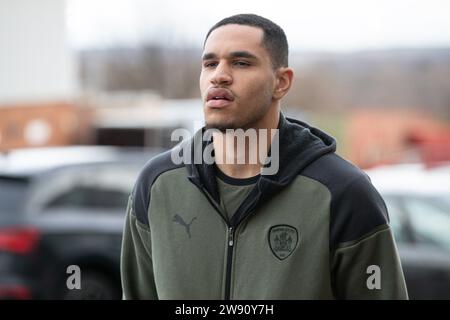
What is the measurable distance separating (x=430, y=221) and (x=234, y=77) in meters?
4.57

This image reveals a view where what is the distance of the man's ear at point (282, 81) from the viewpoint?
2494mm

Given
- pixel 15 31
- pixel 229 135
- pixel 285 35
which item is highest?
pixel 15 31

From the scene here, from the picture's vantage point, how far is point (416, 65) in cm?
3669

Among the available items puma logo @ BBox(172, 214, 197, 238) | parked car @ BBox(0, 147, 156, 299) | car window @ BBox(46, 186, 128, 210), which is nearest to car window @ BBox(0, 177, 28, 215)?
parked car @ BBox(0, 147, 156, 299)

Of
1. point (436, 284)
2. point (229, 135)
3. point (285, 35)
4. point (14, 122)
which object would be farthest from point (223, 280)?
point (14, 122)

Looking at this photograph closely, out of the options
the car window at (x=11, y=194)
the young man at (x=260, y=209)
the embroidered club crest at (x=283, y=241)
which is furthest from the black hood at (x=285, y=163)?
the car window at (x=11, y=194)

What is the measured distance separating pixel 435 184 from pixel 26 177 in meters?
3.46

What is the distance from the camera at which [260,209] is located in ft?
7.76

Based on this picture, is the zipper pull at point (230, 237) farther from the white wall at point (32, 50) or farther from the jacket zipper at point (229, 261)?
the white wall at point (32, 50)

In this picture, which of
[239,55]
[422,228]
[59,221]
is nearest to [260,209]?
[239,55]

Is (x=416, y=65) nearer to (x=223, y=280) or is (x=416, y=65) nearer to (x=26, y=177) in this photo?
(x=26, y=177)

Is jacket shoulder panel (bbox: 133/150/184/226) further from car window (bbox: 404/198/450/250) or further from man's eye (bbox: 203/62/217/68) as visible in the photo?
car window (bbox: 404/198/450/250)

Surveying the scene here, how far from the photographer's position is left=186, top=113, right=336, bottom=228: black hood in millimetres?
2350

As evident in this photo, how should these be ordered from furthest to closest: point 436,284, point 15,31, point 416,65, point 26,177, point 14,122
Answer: point 416,65 < point 15,31 < point 14,122 < point 26,177 < point 436,284
